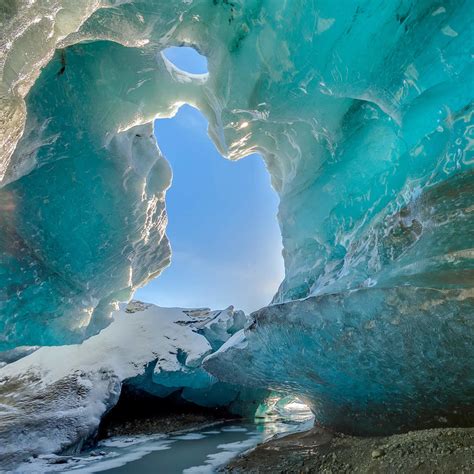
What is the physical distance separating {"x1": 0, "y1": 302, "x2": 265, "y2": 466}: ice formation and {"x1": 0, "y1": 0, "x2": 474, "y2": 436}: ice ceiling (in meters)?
1.90

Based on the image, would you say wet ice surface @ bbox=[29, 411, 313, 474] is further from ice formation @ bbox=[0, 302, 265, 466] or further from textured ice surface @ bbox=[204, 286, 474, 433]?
textured ice surface @ bbox=[204, 286, 474, 433]

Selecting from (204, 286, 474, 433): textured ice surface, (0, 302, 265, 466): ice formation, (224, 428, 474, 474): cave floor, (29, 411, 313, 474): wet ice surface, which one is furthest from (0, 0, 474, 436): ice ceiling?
(0, 302, 265, 466): ice formation

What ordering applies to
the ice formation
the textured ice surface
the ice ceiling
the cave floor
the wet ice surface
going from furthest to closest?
1. the ice formation
2. the wet ice surface
3. the textured ice surface
4. the ice ceiling
5. the cave floor

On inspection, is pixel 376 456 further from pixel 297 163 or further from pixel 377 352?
pixel 297 163

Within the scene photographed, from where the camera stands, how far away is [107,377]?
942cm

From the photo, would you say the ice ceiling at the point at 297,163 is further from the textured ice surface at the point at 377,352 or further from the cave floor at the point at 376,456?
the cave floor at the point at 376,456

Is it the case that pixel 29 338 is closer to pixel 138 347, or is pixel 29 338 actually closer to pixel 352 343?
pixel 138 347

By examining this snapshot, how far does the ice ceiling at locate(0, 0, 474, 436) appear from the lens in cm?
282

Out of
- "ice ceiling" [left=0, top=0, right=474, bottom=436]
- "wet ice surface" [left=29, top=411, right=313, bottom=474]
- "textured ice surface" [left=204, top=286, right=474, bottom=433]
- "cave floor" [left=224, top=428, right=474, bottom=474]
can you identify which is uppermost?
"ice ceiling" [left=0, top=0, right=474, bottom=436]

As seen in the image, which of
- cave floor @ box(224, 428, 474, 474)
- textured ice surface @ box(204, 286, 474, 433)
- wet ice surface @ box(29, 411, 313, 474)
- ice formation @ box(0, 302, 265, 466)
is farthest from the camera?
ice formation @ box(0, 302, 265, 466)

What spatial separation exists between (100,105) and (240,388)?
1094cm

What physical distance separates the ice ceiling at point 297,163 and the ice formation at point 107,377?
190cm

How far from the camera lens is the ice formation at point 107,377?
6702 millimetres

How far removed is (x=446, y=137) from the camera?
294 centimetres
